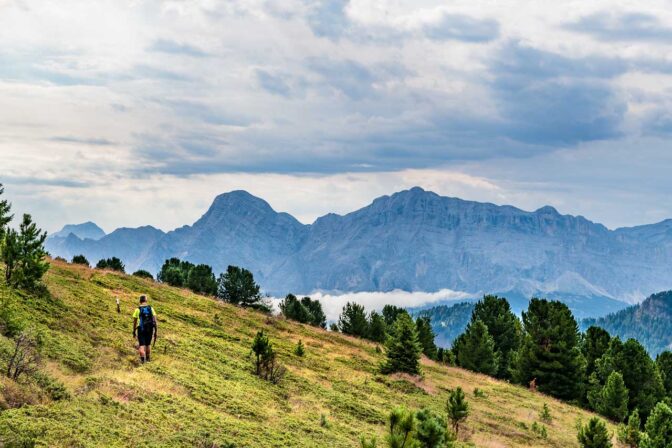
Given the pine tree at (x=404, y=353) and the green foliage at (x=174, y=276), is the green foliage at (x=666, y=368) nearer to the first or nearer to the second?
the pine tree at (x=404, y=353)

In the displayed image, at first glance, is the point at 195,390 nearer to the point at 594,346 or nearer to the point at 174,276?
the point at 594,346

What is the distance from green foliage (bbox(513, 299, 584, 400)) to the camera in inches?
2530

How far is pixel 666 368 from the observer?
2869 inches

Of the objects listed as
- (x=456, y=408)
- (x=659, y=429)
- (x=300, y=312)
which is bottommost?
(x=456, y=408)

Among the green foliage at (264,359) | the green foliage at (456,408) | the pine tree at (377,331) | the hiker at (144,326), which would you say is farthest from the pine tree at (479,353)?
the hiker at (144,326)

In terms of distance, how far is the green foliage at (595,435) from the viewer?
31.4 m

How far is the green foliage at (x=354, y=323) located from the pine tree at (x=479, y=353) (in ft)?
46.1

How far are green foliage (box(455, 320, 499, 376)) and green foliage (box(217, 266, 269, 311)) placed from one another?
103ft

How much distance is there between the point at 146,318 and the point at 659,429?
98.2ft

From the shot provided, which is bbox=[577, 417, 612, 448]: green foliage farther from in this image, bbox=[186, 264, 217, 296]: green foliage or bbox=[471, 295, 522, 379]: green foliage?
bbox=[186, 264, 217, 296]: green foliage

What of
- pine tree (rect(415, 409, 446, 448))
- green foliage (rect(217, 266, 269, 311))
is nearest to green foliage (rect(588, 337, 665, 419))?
green foliage (rect(217, 266, 269, 311))

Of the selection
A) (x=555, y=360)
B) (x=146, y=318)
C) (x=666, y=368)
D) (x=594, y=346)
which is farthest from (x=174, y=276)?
(x=666, y=368)

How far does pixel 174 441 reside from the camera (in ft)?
51.0

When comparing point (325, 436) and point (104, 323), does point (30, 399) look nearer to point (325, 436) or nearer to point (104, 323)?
point (325, 436)
